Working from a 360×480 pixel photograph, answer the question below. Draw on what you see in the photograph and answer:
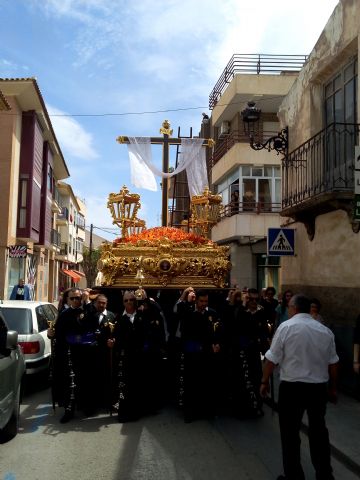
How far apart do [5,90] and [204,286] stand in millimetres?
18544

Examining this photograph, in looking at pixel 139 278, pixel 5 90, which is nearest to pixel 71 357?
pixel 139 278

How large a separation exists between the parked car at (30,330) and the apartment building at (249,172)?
1227 cm

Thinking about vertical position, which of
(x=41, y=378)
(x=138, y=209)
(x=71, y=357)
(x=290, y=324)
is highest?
(x=138, y=209)

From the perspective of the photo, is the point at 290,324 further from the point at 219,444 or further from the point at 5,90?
the point at 5,90

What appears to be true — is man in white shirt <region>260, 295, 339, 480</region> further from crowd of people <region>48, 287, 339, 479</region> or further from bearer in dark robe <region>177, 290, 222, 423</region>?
bearer in dark robe <region>177, 290, 222, 423</region>

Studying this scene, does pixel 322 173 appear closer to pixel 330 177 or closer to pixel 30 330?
pixel 330 177

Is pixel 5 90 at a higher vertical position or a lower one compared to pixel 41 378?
higher

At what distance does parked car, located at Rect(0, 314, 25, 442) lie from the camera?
195 inches

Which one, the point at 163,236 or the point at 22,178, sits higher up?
the point at 22,178

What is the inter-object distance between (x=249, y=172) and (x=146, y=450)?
16.7 metres

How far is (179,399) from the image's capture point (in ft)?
22.9

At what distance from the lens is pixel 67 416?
656 cm

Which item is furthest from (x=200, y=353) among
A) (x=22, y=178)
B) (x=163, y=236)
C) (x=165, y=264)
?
(x=22, y=178)

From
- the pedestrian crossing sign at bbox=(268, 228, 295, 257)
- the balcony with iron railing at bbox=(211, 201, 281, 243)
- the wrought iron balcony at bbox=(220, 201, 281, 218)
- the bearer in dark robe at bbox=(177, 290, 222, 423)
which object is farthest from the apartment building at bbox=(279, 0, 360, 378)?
the wrought iron balcony at bbox=(220, 201, 281, 218)
